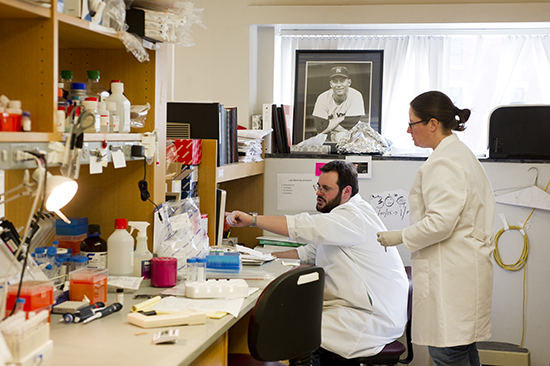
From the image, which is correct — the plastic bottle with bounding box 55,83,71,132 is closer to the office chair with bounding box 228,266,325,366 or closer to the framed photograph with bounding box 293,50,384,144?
the office chair with bounding box 228,266,325,366

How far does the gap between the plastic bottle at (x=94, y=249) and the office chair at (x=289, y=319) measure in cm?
59

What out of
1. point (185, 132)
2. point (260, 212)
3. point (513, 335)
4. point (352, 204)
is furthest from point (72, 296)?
point (513, 335)

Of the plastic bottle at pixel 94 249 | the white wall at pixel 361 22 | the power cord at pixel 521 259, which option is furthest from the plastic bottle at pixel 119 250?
the power cord at pixel 521 259

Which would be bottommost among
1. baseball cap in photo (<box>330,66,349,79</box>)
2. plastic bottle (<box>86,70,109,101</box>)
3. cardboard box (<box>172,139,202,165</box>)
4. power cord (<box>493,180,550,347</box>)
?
power cord (<box>493,180,550,347</box>)

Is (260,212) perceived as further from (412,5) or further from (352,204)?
(412,5)

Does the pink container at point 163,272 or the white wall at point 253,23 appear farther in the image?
the white wall at point 253,23

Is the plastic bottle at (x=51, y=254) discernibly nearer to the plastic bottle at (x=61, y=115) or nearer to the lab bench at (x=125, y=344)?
the lab bench at (x=125, y=344)

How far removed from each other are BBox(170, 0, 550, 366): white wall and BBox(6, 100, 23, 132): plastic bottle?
84.6 inches

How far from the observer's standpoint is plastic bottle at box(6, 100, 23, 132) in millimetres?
1216

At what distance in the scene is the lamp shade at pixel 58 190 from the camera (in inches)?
49.0

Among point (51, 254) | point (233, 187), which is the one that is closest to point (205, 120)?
point (233, 187)

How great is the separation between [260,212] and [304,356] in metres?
1.70

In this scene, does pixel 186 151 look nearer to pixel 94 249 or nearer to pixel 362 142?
pixel 94 249

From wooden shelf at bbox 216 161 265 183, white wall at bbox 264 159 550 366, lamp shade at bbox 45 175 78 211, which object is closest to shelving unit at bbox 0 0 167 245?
lamp shade at bbox 45 175 78 211
